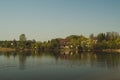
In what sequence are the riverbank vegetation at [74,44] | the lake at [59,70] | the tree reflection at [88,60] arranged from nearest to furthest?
the lake at [59,70] → the tree reflection at [88,60] → the riverbank vegetation at [74,44]

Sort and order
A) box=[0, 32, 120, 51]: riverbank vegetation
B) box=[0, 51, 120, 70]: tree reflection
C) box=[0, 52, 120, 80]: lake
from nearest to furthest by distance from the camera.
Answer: box=[0, 52, 120, 80]: lake < box=[0, 51, 120, 70]: tree reflection < box=[0, 32, 120, 51]: riverbank vegetation

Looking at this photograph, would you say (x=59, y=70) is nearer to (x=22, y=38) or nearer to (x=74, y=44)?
(x=74, y=44)

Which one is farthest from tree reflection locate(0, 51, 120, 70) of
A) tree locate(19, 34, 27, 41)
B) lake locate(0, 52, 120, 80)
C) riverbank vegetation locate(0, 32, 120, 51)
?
tree locate(19, 34, 27, 41)

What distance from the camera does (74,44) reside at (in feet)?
380

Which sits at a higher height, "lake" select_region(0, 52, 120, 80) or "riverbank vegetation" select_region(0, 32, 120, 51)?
"riverbank vegetation" select_region(0, 32, 120, 51)

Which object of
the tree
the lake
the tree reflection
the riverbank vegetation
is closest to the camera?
the lake

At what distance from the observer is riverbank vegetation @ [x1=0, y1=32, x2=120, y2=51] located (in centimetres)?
10612

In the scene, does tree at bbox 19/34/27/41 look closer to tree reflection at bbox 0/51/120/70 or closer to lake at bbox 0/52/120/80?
tree reflection at bbox 0/51/120/70

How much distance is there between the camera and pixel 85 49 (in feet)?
358

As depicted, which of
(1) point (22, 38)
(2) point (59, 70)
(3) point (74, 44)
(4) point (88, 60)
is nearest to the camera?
(2) point (59, 70)

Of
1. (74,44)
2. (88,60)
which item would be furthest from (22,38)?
(88,60)

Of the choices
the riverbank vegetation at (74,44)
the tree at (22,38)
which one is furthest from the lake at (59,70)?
the tree at (22,38)

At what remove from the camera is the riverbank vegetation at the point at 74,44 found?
10612 centimetres

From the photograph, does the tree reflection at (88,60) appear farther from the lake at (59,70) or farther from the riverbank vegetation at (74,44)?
the riverbank vegetation at (74,44)
